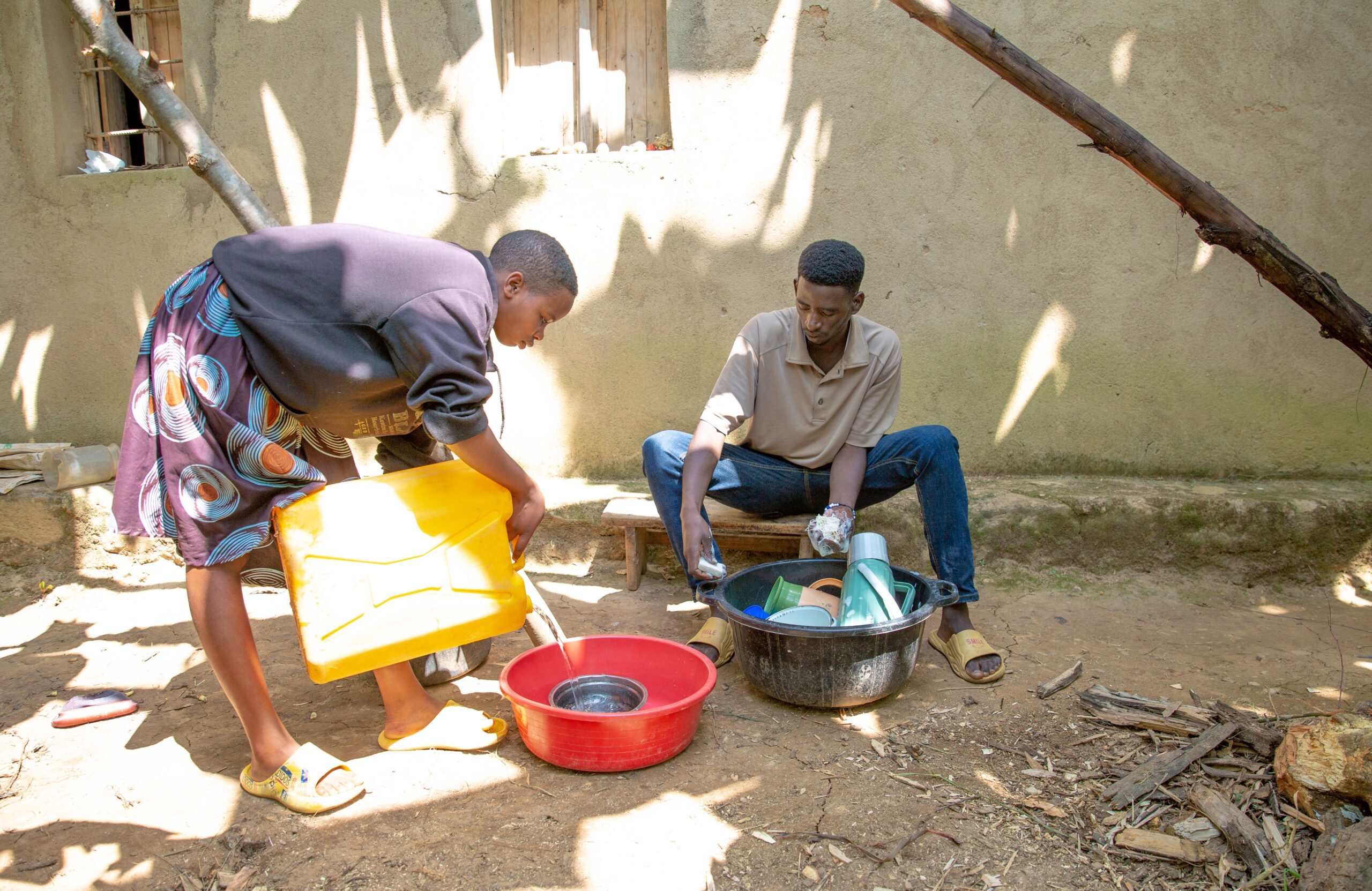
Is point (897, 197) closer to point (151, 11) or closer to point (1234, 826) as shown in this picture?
point (1234, 826)

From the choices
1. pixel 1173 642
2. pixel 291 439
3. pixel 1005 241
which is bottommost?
pixel 1173 642

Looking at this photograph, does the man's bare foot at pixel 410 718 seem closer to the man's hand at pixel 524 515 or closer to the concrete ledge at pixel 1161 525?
the man's hand at pixel 524 515

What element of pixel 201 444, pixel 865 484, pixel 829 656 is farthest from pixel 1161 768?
pixel 201 444

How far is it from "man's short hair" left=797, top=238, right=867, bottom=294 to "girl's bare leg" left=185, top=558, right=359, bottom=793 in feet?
5.73

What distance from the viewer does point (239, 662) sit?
2.01m

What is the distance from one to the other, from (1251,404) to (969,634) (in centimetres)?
178

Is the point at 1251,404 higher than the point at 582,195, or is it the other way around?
the point at 582,195

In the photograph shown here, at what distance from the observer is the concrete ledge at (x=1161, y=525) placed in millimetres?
3363

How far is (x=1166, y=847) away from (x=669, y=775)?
1083mm

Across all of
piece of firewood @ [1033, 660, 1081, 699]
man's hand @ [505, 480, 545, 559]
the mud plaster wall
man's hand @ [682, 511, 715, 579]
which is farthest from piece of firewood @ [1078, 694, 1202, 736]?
man's hand @ [505, 480, 545, 559]

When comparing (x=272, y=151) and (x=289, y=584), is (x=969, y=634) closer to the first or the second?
(x=289, y=584)

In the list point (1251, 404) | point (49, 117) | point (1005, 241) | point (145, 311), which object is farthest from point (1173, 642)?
point (49, 117)

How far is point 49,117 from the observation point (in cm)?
413

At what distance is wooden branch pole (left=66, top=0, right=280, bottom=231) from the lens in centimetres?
272
